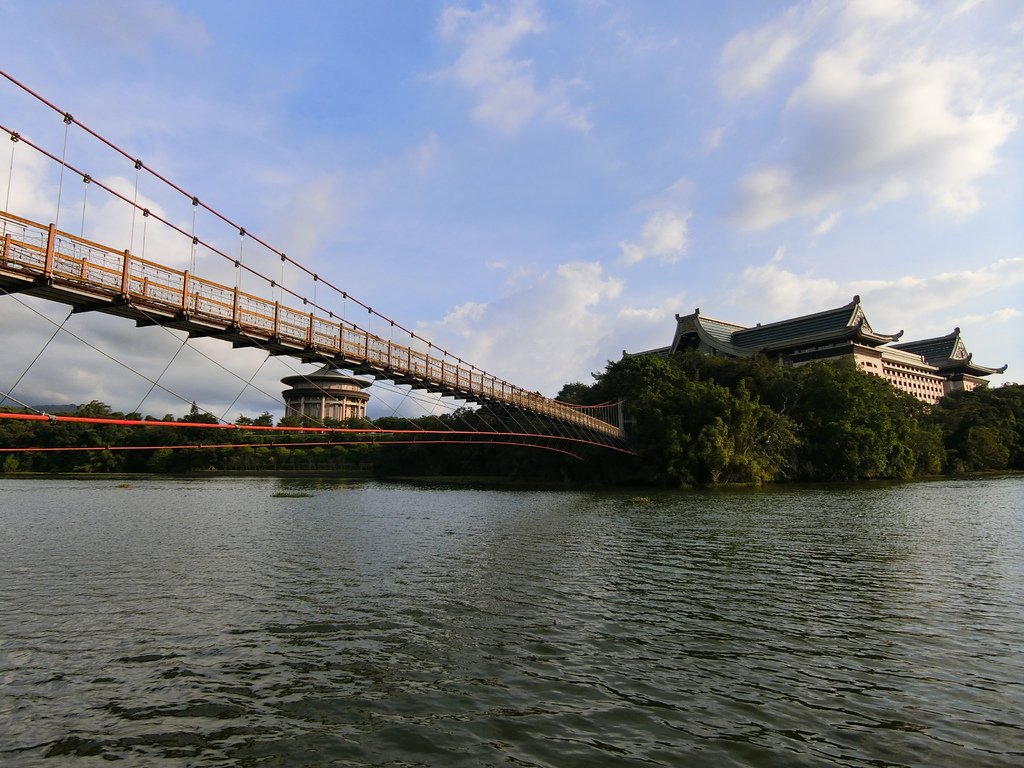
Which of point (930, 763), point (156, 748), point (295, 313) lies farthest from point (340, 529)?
point (930, 763)

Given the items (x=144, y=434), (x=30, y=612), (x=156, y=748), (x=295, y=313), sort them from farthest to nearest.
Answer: (x=144, y=434) → (x=295, y=313) → (x=30, y=612) → (x=156, y=748)

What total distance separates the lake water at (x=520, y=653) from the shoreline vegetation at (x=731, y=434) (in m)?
26.4

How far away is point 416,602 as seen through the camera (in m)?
12.3

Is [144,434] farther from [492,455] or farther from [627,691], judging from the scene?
[627,691]

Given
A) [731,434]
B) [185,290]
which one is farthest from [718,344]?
[185,290]

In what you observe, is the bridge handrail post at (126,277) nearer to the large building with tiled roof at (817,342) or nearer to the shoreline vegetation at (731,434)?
the shoreline vegetation at (731,434)

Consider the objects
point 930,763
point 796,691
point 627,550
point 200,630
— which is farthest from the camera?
point 627,550

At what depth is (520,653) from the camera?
9.06 m

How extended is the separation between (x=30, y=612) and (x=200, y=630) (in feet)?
14.2

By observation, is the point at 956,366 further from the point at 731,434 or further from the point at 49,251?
the point at 49,251

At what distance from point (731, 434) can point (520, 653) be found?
4767 centimetres

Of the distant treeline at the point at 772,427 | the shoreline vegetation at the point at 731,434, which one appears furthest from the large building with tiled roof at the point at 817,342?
the distant treeline at the point at 772,427

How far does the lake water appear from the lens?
6242 mm

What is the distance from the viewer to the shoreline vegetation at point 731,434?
5284 centimetres
